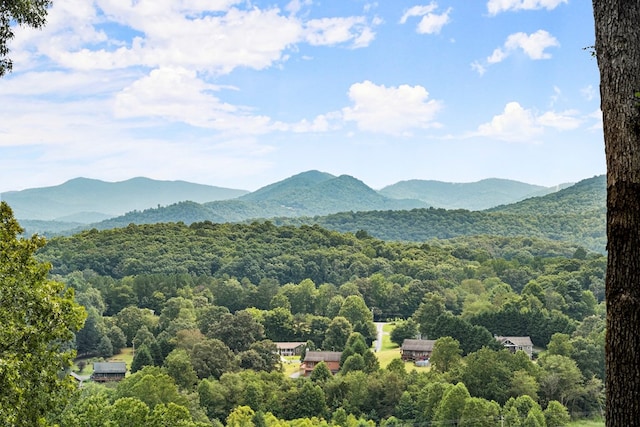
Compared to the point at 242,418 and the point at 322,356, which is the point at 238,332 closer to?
the point at 322,356

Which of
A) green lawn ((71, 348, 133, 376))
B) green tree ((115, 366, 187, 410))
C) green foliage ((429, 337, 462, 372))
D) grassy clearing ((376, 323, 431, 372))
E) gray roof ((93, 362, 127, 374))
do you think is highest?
green tree ((115, 366, 187, 410))

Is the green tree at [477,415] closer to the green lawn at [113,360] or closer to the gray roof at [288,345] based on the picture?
the gray roof at [288,345]

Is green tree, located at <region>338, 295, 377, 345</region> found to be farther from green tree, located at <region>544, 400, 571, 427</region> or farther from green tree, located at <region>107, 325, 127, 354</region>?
green tree, located at <region>544, 400, 571, 427</region>

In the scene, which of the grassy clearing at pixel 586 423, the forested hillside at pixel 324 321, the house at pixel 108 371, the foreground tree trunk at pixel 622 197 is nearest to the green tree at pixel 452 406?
the forested hillside at pixel 324 321

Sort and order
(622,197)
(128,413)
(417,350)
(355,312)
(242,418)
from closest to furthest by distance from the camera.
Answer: (622,197), (128,413), (242,418), (417,350), (355,312)

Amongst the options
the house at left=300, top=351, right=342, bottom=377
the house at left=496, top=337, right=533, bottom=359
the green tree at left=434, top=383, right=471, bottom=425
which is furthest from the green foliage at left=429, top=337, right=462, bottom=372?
the green tree at left=434, top=383, right=471, bottom=425

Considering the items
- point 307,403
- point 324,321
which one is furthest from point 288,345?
point 307,403

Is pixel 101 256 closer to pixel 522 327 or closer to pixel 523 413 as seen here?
pixel 522 327
